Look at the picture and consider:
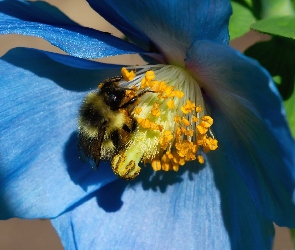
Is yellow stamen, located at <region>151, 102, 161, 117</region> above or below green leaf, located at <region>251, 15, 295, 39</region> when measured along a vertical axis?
below

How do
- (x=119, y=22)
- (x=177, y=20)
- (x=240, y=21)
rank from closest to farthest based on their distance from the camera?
(x=177, y=20)
(x=119, y=22)
(x=240, y=21)

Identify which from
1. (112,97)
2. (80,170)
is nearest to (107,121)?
(112,97)

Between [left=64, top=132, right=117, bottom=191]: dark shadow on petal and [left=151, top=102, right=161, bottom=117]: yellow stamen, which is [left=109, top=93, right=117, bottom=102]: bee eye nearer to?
[left=151, top=102, right=161, bottom=117]: yellow stamen

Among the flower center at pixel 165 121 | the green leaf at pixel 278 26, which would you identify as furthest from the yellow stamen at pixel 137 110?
the green leaf at pixel 278 26

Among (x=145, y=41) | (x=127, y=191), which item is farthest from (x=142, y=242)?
(x=145, y=41)

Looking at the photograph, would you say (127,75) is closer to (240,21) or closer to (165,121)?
(165,121)

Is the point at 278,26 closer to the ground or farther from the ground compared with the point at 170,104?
farther from the ground

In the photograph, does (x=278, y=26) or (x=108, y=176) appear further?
(x=108, y=176)

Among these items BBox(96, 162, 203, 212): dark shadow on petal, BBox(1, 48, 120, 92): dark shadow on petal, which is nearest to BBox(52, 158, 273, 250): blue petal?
BBox(96, 162, 203, 212): dark shadow on petal
